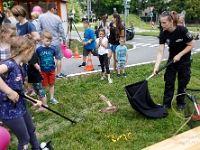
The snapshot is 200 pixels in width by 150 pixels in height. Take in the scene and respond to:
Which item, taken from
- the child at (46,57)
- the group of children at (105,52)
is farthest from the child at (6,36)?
the group of children at (105,52)

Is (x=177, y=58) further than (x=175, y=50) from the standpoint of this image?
No

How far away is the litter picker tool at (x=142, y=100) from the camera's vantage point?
3.62m

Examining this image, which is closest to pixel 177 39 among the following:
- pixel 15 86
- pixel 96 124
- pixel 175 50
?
pixel 175 50

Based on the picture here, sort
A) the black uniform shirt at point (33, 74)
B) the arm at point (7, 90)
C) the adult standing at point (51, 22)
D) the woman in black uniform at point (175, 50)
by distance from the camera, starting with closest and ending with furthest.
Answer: the arm at point (7, 90)
the woman in black uniform at point (175, 50)
the black uniform shirt at point (33, 74)
the adult standing at point (51, 22)

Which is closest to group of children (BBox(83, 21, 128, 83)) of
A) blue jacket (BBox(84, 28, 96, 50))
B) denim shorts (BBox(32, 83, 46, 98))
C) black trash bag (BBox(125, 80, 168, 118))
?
blue jacket (BBox(84, 28, 96, 50))

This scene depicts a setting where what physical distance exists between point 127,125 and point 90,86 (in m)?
2.08

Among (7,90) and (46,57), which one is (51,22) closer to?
(46,57)

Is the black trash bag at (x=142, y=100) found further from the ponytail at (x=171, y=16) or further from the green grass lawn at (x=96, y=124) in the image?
the ponytail at (x=171, y=16)

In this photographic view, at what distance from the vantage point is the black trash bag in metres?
3.61

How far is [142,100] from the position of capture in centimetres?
371

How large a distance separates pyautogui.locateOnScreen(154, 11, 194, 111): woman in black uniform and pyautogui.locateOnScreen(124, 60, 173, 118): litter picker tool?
20 centimetres

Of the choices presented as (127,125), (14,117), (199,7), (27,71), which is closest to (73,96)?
(27,71)

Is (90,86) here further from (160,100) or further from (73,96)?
(160,100)

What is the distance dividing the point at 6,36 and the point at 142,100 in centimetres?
235
